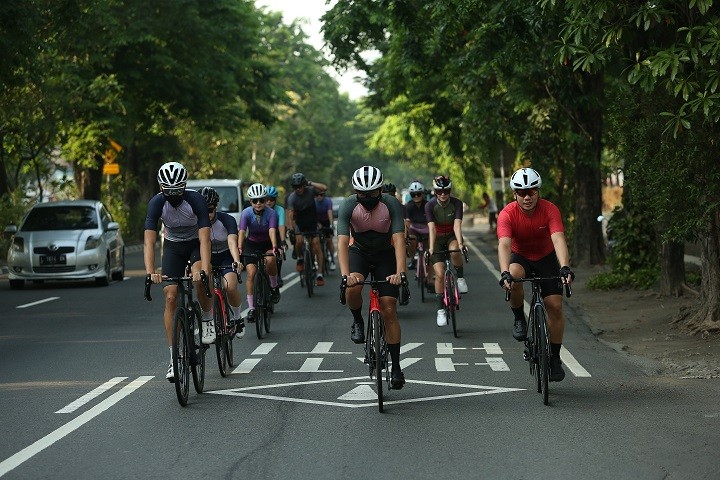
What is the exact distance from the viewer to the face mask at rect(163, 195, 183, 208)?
11028 mm

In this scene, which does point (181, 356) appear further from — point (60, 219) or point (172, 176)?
point (60, 219)

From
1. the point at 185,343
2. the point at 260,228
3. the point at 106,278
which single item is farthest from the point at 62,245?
the point at 185,343

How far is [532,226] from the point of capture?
423 inches

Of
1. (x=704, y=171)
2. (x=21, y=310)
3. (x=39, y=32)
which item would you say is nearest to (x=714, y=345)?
(x=704, y=171)

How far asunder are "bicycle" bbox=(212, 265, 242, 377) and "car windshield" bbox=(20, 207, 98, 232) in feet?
43.4

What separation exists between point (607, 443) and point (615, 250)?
1454cm

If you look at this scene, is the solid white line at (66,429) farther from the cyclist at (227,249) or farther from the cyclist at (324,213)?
the cyclist at (324,213)

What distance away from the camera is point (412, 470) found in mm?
7676

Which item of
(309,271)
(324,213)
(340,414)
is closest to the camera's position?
(340,414)

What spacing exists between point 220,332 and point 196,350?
1107 millimetres

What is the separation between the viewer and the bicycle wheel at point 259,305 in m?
15.7

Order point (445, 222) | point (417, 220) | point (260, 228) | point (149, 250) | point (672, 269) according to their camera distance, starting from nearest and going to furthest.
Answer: point (149, 250)
point (260, 228)
point (445, 222)
point (672, 269)
point (417, 220)

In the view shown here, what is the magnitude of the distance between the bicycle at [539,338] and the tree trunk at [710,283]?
4824 mm

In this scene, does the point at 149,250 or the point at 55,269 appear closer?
the point at 149,250
